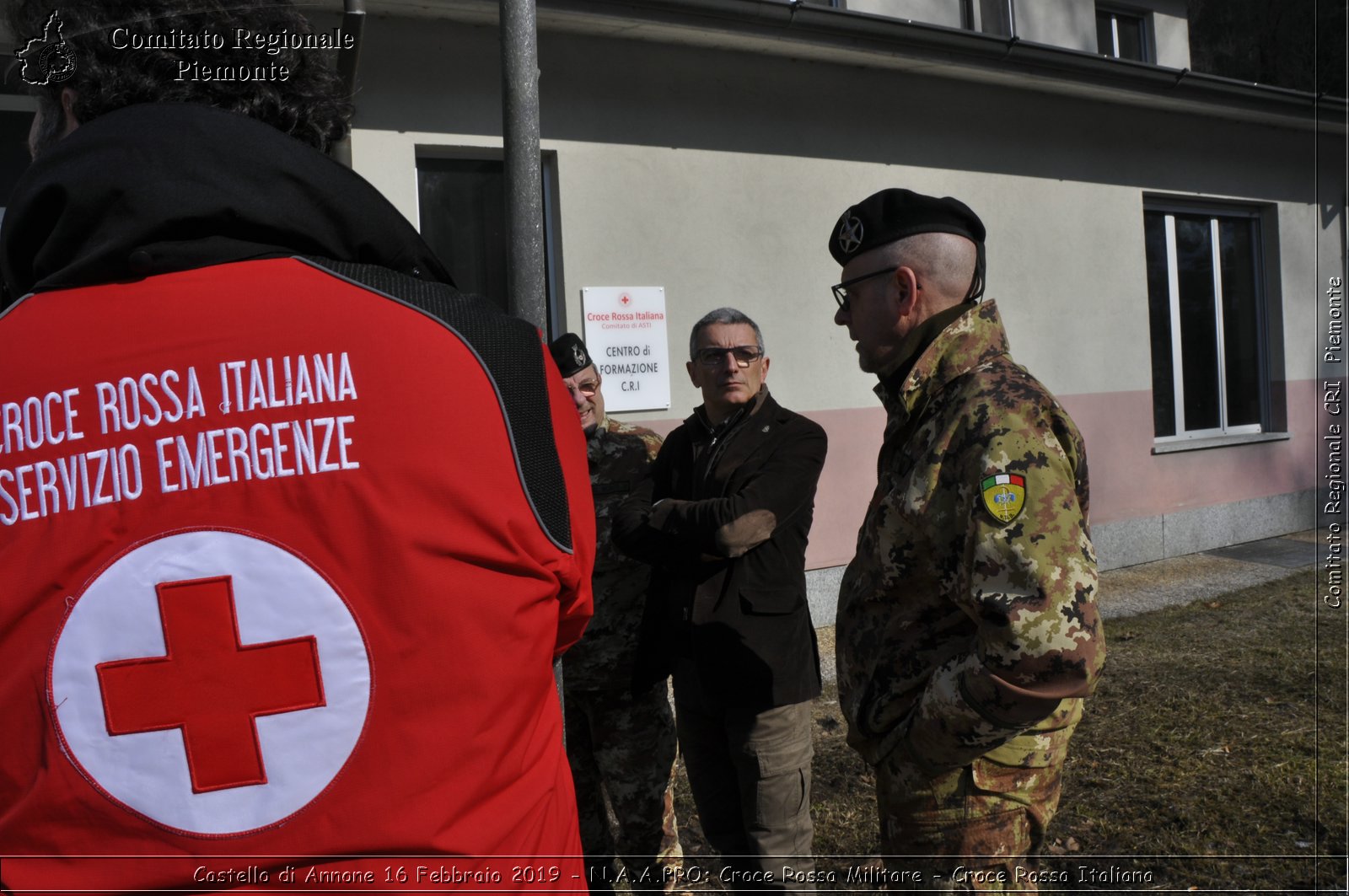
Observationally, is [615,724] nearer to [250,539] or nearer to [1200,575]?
[250,539]

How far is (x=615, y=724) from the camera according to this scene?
3.38m

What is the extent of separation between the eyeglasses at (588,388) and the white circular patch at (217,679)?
8.65 feet

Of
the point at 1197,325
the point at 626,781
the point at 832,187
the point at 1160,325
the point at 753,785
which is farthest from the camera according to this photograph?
the point at 1197,325

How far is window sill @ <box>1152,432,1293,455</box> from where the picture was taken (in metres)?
9.57

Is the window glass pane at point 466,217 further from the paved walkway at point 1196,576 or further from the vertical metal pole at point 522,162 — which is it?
the vertical metal pole at point 522,162

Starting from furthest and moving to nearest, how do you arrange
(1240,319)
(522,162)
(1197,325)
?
(1240,319)
(1197,325)
(522,162)

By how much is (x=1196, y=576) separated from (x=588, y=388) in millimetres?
7332

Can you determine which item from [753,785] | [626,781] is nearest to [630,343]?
[626,781]

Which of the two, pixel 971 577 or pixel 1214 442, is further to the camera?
pixel 1214 442

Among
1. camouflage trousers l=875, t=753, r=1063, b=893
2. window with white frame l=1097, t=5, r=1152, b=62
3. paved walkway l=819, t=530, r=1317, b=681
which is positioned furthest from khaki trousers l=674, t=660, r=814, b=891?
window with white frame l=1097, t=5, r=1152, b=62

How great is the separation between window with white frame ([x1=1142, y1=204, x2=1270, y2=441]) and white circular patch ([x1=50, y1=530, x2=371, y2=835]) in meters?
10.0

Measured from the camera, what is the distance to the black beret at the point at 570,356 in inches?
143

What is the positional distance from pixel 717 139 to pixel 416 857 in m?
6.48

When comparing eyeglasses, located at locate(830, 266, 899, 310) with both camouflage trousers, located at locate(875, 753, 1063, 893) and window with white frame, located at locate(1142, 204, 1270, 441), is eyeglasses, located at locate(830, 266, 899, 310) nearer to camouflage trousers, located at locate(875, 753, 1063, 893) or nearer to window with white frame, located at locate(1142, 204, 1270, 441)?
camouflage trousers, located at locate(875, 753, 1063, 893)
